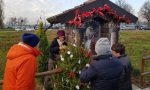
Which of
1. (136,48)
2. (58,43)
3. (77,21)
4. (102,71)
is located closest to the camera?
(102,71)

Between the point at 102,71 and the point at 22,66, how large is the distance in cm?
103

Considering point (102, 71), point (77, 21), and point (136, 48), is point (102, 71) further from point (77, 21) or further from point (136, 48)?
point (136, 48)

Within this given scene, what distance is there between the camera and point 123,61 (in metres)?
5.40

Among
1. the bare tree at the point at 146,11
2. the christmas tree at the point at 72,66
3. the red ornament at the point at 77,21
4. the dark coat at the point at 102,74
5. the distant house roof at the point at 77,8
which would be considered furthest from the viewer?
the bare tree at the point at 146,11

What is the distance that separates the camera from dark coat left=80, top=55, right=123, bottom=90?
14.1 feet

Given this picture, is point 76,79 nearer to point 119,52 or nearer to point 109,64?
point 119,52

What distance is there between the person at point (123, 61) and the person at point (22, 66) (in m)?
1.43

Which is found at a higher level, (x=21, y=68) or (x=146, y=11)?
(x=146, y=11)

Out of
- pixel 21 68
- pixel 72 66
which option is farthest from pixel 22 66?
pixel 72 66

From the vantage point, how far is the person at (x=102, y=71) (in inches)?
169

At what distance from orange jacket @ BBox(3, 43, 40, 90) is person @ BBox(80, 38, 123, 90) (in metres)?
0.69

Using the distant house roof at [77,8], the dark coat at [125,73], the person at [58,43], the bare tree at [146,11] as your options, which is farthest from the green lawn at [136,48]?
the bare tree at [146,11]

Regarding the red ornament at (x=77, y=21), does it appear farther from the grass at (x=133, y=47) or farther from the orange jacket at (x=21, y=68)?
the grass at (x=133, y=47)

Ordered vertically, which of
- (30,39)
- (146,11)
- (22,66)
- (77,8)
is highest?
(146,11)
